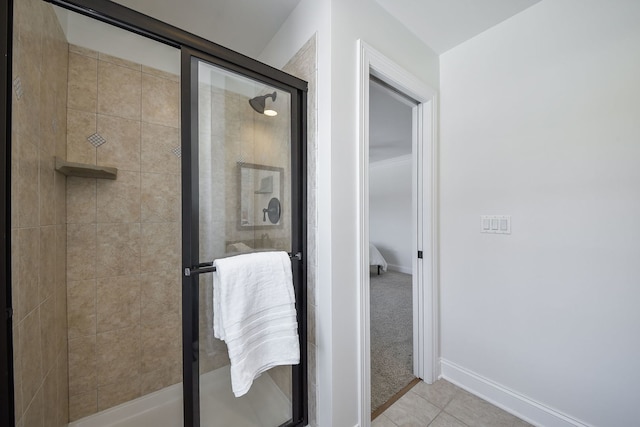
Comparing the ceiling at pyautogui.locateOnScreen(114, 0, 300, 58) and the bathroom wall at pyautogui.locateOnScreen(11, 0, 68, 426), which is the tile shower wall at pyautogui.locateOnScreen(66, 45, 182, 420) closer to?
the bathroom wall at pyautogui.locateOnScreen(11, 0, 68, 426)

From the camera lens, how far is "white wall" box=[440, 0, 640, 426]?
46.1 inches

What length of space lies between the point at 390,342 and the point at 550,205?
180 centimetres

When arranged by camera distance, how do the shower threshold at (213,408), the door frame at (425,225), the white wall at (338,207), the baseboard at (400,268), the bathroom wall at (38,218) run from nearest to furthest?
the bathroom wall at (38,218), the shower threshold at (213,408), the white wall at (338,207), the door frame at (425,225), the baseboard at (400,268)

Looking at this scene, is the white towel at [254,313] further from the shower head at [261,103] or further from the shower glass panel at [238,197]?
the shower head at [261,103]

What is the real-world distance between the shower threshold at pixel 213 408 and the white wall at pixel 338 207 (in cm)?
28

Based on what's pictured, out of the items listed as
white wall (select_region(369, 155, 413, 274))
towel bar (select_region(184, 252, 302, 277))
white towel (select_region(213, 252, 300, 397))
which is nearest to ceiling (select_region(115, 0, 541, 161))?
white towel (select_region(213, 252, 300, 397))

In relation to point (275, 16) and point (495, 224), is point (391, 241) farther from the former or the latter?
point (275, 16)

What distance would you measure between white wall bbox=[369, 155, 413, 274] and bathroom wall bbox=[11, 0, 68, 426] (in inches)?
209

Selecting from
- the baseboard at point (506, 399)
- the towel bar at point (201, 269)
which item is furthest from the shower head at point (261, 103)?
the baseboard at point (506, 399)

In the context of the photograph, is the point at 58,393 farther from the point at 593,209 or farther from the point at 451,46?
the point at 451,46

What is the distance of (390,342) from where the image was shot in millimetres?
2375

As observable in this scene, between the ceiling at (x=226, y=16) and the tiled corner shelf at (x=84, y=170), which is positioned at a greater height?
the ceiling at (x=226, y=16)

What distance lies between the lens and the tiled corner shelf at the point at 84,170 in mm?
1244

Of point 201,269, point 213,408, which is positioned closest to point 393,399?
point 213,408
